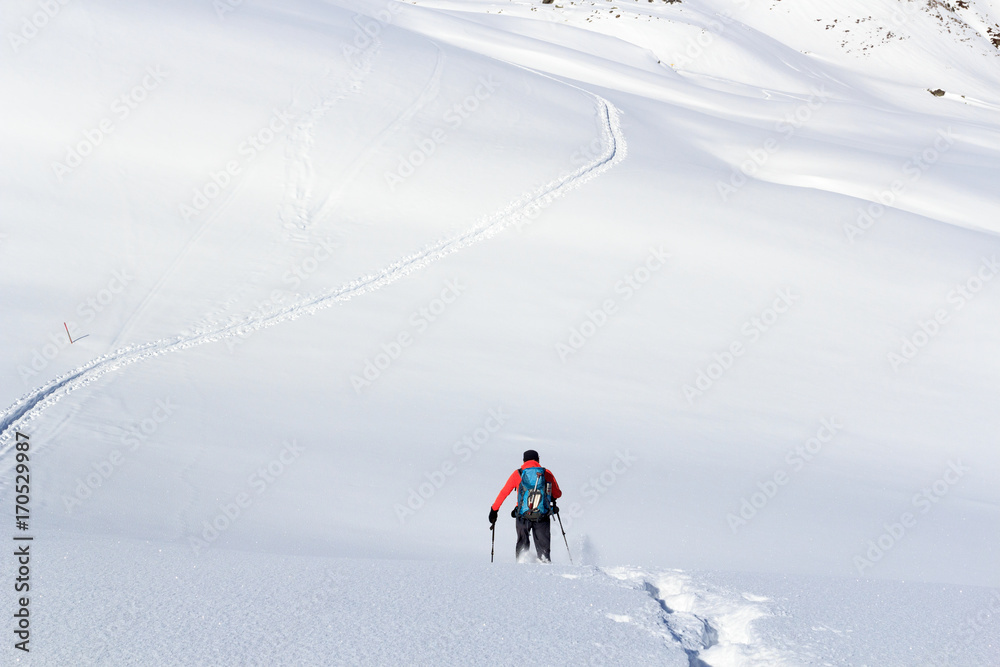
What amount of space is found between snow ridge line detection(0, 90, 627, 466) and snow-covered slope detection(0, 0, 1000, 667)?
0.06m

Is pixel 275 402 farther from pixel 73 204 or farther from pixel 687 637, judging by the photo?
pixel 73 204

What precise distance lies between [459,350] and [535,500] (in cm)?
410

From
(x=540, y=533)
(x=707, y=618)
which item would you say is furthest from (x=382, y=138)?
(x=707, y=618)

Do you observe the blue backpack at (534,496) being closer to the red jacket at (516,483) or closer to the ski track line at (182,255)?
the red jacket at (516,483)

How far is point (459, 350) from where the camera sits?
9.88m

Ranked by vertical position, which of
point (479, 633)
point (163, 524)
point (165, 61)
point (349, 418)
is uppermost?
point (165, 61)

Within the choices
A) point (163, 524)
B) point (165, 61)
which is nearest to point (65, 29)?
point (165, 61)

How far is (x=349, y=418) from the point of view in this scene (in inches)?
324

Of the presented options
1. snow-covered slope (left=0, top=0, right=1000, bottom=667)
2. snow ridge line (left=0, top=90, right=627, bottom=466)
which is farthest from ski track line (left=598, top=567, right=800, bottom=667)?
snow ridge line (left=0, top=90, right=627, bottom=466)

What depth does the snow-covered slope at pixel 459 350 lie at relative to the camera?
13.5 feet

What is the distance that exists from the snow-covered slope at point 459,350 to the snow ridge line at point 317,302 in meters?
0.06

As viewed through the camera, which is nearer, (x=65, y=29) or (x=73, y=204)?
(x=73, y=204)

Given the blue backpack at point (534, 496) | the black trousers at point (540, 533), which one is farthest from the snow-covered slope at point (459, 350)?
the blue backpack at point (534, 496)

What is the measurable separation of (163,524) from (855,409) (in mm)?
7262
